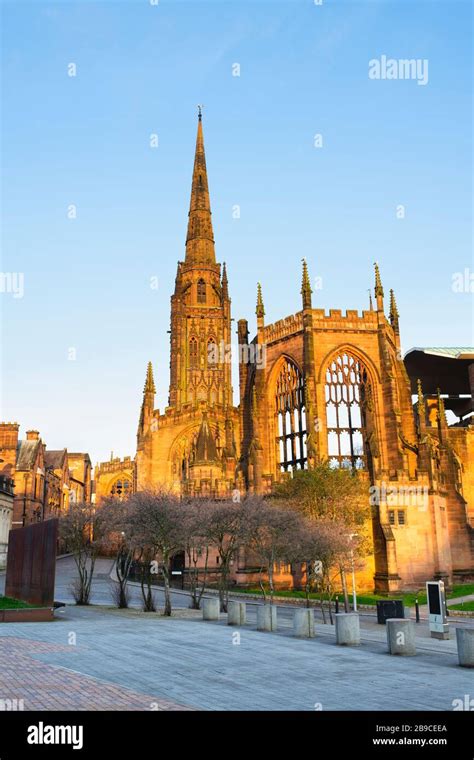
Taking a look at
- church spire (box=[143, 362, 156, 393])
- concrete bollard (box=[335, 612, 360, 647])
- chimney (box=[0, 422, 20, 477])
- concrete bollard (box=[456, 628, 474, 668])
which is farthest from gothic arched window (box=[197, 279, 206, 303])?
concrete bollard (box=[456, 628, 474, 668])

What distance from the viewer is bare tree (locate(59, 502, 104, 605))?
3062cm

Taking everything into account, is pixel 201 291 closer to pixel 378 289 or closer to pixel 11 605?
pixel 378 289

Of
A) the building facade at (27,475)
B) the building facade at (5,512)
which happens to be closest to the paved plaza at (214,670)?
the building facade at (5,512)

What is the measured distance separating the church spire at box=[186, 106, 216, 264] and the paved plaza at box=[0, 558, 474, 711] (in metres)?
73.6

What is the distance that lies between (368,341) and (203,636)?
31463mm

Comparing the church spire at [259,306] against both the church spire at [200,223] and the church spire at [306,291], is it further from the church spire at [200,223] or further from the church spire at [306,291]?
the church spire at [200,223]

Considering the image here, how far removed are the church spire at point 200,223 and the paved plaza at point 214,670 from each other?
73.6 meters

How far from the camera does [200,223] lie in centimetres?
9256

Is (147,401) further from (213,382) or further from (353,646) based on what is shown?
(353,646)

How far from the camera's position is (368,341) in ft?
154

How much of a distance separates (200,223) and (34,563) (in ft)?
239

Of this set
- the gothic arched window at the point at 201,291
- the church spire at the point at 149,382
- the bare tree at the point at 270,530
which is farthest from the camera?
the gothic arched window at the point at 201,291

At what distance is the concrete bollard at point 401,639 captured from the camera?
15.5 meters
